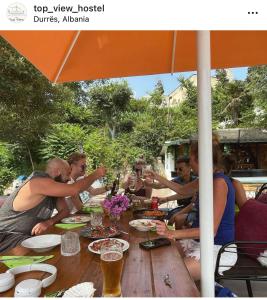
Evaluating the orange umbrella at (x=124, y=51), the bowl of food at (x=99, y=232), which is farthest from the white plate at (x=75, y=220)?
the orange umbrella at (x=124, y=51)

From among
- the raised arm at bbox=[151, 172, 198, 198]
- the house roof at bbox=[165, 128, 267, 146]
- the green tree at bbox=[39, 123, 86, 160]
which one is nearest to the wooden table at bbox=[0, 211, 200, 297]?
the raised arm at bbox=[151, 172, 198, 198]

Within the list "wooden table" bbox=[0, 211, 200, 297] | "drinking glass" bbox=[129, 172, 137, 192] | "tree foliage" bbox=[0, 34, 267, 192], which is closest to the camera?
"wooden table" bbox=[0, 211, 200, 297]

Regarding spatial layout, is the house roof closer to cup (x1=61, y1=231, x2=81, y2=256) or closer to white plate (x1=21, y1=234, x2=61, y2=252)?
white plate (x1=21, y1=234, x2=61, y2=252)

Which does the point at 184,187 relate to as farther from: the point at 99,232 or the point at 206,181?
the point at 206,181

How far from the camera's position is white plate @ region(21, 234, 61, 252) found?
1866 mm

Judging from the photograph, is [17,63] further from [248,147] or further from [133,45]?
[248,147]

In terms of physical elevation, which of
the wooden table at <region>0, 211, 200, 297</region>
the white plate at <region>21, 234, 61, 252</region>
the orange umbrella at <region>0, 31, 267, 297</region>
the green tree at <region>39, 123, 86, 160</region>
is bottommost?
the wooden table at <region>0, 211, 200, 297</region>

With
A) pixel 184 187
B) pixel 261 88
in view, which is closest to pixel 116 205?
pixel 184 187

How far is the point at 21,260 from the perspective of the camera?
168cm
